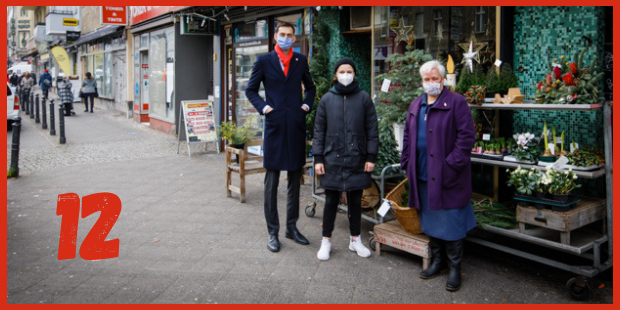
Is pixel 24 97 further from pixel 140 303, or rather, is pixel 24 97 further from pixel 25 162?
pixel 140 303

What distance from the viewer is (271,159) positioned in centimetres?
535

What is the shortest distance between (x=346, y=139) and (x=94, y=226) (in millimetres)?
2571

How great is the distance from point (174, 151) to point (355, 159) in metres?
7.89

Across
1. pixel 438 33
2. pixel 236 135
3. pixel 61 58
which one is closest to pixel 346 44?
pixel 438 33

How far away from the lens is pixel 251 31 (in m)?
10.9

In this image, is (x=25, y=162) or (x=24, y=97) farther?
(x=24, y=97)

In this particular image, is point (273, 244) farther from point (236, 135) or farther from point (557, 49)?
point (557, 49)

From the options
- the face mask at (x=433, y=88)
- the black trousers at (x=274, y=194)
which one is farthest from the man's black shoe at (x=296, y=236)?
the face mask at (x=433, y=88)

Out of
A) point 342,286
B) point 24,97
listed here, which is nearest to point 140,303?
point 342,286

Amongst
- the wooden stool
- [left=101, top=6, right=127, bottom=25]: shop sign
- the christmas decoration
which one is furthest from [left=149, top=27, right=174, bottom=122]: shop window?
the christmas decoration

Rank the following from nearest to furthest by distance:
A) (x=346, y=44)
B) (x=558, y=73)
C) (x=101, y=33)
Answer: (x=558, y=73) < (x=346, y=44) < (x=101, y=33)

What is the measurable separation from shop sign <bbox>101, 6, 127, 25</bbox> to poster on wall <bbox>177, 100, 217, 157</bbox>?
8372 millimetres

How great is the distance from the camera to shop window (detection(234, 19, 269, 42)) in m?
10.5

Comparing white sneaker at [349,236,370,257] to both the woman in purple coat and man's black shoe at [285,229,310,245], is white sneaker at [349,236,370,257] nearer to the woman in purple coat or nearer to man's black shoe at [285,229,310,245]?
man's black shoe at [285,229,310,245]
